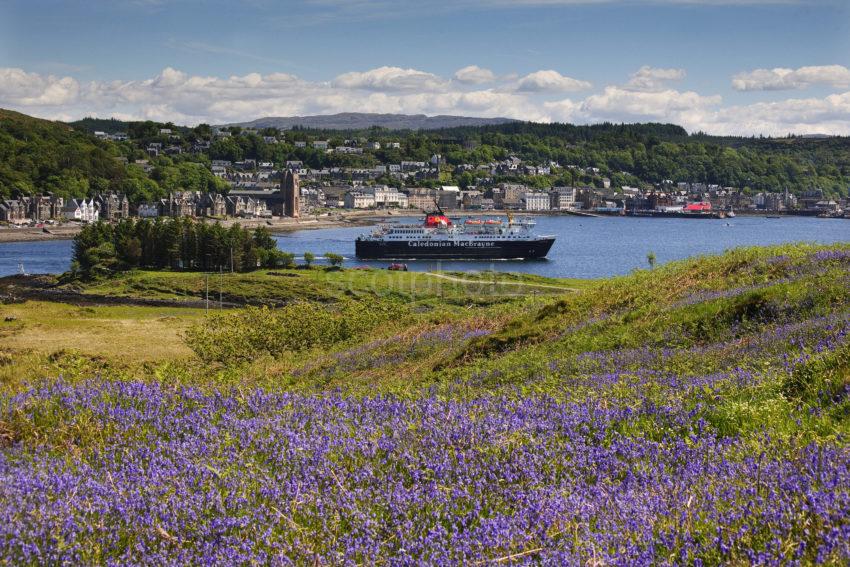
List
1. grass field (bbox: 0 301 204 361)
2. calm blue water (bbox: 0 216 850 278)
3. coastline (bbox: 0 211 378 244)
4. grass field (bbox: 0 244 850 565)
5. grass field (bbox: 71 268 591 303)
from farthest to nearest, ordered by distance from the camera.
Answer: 1. coastline (bbox: 0 211 378 244)
2. calm blue water (bbox: 0 216 850 278)
3. grass field (bbox: 71 268 591 303)
4. grass field (bbox: 0 301 204 361)
5. grass field (bbox: 0 244 850 565)

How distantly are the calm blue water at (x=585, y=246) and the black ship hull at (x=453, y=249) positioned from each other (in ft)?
6.41

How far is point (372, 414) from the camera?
699cm

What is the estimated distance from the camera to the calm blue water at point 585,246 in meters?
87.9

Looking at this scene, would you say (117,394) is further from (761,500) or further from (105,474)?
(761,500)

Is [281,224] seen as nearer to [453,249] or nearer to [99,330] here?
[453,249]

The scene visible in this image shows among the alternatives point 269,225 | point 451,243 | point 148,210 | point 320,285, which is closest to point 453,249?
point 451,243

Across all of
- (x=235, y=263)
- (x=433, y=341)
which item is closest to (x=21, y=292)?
(x=235, y=263)

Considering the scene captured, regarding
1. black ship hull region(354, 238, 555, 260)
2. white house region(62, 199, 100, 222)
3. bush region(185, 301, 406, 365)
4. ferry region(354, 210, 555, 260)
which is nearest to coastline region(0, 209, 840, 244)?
white house region(62, 199, 100, 222)

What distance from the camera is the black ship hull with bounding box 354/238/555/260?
94.8 meters

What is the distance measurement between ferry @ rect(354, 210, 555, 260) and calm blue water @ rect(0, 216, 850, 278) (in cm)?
226

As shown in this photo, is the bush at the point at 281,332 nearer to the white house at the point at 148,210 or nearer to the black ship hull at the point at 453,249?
the black ship hull at the point at 453,249

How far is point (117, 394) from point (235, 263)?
6240cm

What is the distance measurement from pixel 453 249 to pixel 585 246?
106 ft

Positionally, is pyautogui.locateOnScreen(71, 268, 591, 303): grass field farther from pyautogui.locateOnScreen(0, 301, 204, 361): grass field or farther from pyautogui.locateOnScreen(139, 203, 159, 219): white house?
pyautogui.locateOnScreen(139, 203, 159, 219): white house
